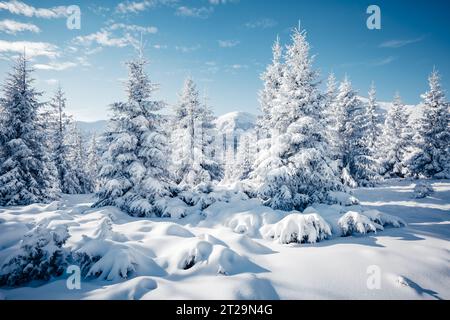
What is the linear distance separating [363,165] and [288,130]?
51.5 feet

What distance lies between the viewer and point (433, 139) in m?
26.4

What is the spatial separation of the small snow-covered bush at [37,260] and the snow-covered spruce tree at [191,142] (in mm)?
16442

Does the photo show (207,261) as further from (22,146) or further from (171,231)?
(22,146)

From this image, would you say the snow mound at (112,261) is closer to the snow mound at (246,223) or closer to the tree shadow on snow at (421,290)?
the snow mound at (246,223)

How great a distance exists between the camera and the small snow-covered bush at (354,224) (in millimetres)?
9034

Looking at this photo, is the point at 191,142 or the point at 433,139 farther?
the point at 433,139

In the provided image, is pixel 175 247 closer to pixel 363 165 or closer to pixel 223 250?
pixel 223 250

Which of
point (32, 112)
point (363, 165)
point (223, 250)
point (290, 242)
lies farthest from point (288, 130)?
point (32, 112)

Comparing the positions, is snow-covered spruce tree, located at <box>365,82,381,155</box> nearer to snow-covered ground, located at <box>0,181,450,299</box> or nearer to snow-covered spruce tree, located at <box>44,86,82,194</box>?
snow-covered ground, located at <box>0,181,450,299</box>

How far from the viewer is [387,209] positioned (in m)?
15.9

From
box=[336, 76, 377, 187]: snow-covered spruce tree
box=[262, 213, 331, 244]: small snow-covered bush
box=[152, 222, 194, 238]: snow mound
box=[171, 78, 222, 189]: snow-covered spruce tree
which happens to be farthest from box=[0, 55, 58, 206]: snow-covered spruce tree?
box=[336, 76, 377, 187]: snow-covered spruce tree

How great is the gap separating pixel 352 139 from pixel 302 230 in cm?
1996

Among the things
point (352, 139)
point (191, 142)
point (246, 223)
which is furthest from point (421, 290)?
point (352, 139)

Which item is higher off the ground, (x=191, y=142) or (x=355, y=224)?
(x=191, y=142)
